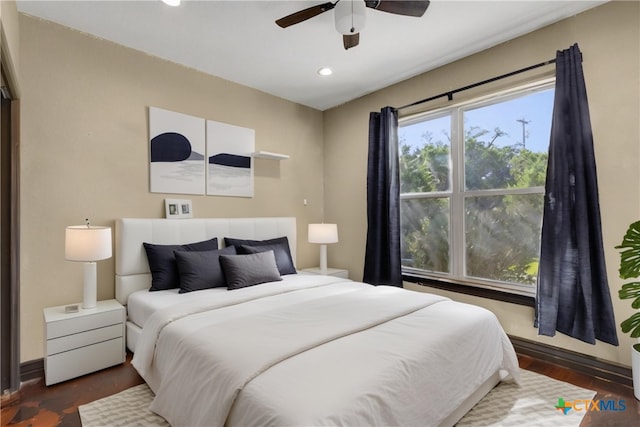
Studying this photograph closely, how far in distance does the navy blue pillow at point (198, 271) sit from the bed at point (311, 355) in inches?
4.5

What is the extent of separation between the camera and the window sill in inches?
110

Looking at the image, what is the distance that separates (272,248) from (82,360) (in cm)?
180

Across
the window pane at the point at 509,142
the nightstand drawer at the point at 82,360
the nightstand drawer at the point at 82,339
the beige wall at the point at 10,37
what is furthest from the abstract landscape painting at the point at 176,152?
the window pane at the point at 509,142

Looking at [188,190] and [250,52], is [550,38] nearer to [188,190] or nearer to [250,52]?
[250,52]

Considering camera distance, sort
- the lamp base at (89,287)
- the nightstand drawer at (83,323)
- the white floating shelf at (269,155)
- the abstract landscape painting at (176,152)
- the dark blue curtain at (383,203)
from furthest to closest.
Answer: the white floating shelf at (269,155) → the dark blue curtain at (383,203) → the abstract landscape painting at (176,152) → the lamp base at (89,287) → the nightstand drawer at (83,323)

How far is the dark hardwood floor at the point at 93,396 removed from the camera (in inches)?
74.2

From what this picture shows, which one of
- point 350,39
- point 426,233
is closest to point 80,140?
point 350,39

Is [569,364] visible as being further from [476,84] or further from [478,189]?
[476,84]

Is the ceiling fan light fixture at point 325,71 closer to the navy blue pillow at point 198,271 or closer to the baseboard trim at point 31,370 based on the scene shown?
the navy blue pillow at point 198,271

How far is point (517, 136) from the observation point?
2928mm

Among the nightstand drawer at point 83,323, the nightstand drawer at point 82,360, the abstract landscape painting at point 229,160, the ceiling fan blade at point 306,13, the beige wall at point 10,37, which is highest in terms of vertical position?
the ceiling fan blade at point 306,13

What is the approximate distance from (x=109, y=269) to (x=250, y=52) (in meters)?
2.36

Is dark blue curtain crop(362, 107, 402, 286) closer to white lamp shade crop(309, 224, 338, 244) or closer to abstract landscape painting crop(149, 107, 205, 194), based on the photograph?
white lamp shade crop(309, 224, 338, 244)

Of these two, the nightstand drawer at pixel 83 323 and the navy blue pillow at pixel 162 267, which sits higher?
the navy blue pillow at pixel 162 267
